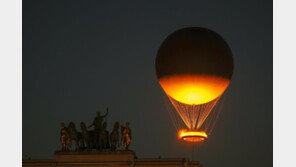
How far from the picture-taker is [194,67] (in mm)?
60938

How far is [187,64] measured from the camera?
6100 cm

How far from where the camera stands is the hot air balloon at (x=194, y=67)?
61031 mm

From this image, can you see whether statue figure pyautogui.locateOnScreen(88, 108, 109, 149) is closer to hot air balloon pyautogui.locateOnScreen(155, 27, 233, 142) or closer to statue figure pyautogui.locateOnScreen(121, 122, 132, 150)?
statue figure pyautogui.locateOnScreen(121, 122, 132, 150)

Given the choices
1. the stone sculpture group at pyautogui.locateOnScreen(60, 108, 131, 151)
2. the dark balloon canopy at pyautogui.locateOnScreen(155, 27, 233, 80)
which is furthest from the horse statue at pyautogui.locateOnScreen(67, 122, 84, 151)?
the dark balloon canopy at pyautogui.locateOnScreen(155, 27, 233, 80)

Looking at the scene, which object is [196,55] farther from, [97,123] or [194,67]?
[97,123]

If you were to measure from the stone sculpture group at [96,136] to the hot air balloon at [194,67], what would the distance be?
7059 millimetres

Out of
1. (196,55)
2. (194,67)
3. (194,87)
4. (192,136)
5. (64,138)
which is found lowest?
(64,138)

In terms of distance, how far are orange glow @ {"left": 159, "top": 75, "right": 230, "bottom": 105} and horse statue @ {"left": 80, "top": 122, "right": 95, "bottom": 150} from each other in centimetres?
908

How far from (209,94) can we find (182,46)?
3.56 metres

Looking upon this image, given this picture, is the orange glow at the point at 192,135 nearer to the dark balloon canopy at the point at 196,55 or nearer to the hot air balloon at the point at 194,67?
the hot air balloon at the point at 194,67

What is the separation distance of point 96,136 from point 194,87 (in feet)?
36.4

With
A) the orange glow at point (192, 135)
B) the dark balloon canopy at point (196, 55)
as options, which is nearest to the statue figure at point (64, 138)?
the orange glow at point (192, 135)

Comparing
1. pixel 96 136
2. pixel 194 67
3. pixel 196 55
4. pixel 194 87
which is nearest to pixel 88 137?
pixel 96 136

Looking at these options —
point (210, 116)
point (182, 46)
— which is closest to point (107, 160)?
point (210, 116)
